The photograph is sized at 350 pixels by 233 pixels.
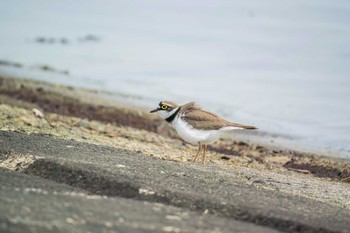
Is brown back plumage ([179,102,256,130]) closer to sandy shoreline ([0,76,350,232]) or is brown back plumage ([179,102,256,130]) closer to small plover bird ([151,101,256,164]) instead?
small plover bird ([151,101,256,164])

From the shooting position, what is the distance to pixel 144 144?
10.4 m

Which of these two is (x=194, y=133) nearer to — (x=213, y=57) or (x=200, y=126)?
(x=200, y=126)

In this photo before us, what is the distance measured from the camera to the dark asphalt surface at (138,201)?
5172 millimetres

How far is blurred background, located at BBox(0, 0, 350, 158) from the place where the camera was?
1420cm

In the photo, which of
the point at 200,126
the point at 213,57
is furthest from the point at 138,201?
the point at 213,57

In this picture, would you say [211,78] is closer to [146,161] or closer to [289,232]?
[146,161]

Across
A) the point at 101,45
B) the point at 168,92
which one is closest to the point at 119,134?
the point at 168,92

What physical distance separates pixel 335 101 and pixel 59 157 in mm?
8875

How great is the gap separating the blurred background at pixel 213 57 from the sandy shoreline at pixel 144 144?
938mm

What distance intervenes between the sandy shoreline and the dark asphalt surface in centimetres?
11

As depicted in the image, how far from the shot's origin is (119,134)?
1123 centimetres

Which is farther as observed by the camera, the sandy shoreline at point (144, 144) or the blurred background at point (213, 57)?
the blurred background at point (213, 57)

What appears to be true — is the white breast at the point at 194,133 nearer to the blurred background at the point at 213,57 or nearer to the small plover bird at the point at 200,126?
the small plover bird at the point at 200,126

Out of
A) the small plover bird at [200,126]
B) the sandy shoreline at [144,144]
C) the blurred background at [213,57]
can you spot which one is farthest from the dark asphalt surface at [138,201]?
the blurred background at [213,57]
